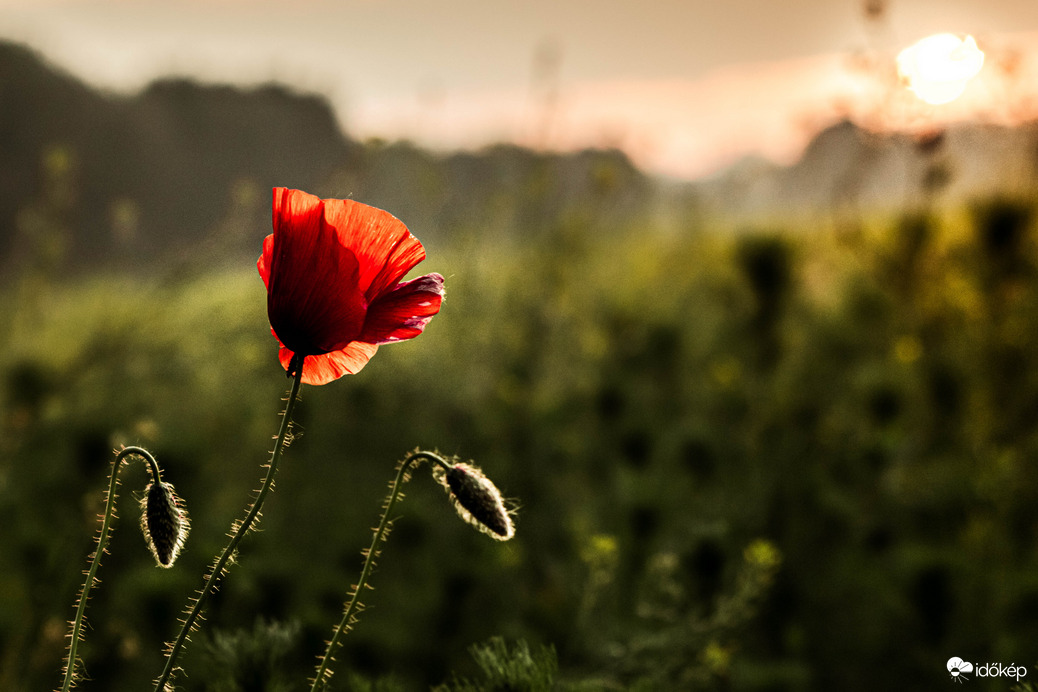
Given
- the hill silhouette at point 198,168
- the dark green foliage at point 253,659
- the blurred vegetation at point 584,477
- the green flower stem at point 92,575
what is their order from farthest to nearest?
the hill silhouette at point 198,168, the blurred vegetation at point 584,477, the dark green foliage at point 253,659, the green flower stem at point 92,575

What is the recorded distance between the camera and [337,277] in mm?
665

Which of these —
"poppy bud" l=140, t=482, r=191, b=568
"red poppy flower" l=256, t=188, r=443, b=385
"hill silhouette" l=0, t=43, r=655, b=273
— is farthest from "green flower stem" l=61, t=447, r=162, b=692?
"hill silhouette" l=0, t=43, r=655, b=273

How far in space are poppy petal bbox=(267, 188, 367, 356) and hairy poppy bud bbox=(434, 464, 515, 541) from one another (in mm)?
162

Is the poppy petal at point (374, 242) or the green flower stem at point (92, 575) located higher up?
the poppy petal at point (374, 242)

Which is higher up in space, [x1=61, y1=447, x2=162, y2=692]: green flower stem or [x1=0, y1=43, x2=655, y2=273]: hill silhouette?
[x1=0, y1=43, x2=655, y2=273]: hill silhouette

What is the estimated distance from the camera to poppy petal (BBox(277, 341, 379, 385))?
74cm

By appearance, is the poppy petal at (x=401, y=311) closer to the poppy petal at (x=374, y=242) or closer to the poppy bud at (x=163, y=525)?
the poppy petal at (x=374, y=242)

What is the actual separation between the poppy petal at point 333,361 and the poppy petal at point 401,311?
4cm

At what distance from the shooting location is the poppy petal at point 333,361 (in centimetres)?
74

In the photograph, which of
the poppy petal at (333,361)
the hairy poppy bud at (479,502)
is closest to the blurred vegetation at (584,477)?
the hairy poppy bud at (479,502)

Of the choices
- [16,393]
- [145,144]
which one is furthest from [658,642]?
[145,144]

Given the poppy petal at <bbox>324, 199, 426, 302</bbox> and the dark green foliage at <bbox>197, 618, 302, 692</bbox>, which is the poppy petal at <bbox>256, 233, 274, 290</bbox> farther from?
the dark green foliage at <bbox>197, 618, 302, 692</bbox>

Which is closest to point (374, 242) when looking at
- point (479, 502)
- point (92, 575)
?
point (479, 502)

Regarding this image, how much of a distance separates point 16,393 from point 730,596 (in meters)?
2.13
